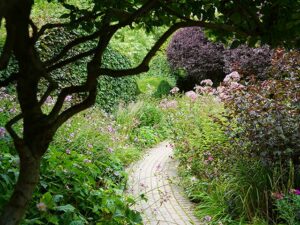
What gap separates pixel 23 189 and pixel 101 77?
8.02 m

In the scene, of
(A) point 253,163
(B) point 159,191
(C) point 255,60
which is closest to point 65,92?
(B) point 159,191

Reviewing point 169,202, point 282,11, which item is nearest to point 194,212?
point 169,202

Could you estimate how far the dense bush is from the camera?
821 centimetres

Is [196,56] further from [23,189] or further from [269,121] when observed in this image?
[23,189]

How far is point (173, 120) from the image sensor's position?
7.45m

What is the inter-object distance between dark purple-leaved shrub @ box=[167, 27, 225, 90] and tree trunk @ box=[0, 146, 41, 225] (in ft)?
43.4

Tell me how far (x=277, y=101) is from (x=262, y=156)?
2.52 ft

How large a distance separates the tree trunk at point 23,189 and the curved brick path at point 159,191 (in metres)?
2.32

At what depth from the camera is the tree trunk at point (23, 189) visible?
52.7 inches

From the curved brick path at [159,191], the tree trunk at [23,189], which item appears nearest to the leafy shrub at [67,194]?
the curved brick path at [159,191]

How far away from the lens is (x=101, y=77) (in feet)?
30.5

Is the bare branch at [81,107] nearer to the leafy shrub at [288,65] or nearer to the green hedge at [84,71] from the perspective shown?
the leafy shrub at [288,65]

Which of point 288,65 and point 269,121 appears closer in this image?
point 269,121

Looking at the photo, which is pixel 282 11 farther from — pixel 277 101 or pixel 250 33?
pixel 277 101
